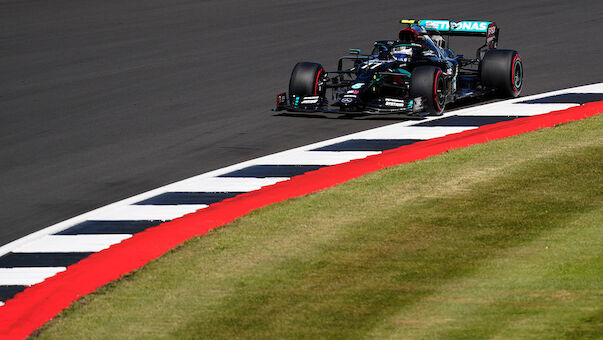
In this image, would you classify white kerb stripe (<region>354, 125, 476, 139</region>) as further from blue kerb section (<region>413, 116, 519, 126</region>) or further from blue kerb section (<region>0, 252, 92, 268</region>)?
blue kerb section (<region>0, 252, 92, 268</region>)

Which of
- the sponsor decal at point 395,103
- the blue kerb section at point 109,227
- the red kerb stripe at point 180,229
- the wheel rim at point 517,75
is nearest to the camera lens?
the red kerb stripe at point 180,229

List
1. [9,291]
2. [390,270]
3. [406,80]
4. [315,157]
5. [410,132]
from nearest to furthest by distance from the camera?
[390,270]
[9,291]
[315,157]
[410,132]
[406,80]

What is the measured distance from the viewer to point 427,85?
730 inches

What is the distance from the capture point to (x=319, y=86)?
1961 cm

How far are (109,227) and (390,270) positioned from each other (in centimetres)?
385

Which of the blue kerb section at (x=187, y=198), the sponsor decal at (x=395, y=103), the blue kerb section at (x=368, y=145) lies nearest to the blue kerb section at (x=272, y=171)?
the blue kerb section at (x=187, y=198)

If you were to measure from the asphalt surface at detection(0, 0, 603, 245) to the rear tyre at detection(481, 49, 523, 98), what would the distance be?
4.34 ft

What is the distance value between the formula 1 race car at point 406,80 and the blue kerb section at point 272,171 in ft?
11.6

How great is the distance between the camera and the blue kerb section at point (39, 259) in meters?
11.4

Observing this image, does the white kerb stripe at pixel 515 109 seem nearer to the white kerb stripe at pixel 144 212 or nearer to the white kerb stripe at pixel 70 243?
the white kerb stripe at pixel 144 212

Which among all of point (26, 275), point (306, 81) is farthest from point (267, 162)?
point (26, 275)

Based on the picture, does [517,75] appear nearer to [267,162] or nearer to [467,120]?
[467,120]

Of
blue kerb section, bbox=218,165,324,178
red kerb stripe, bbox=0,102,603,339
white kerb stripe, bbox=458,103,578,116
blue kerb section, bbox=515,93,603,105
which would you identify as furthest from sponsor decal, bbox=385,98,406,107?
blue kerb section, bbox=218,165,324,178

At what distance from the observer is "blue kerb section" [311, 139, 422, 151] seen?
16609 mm
